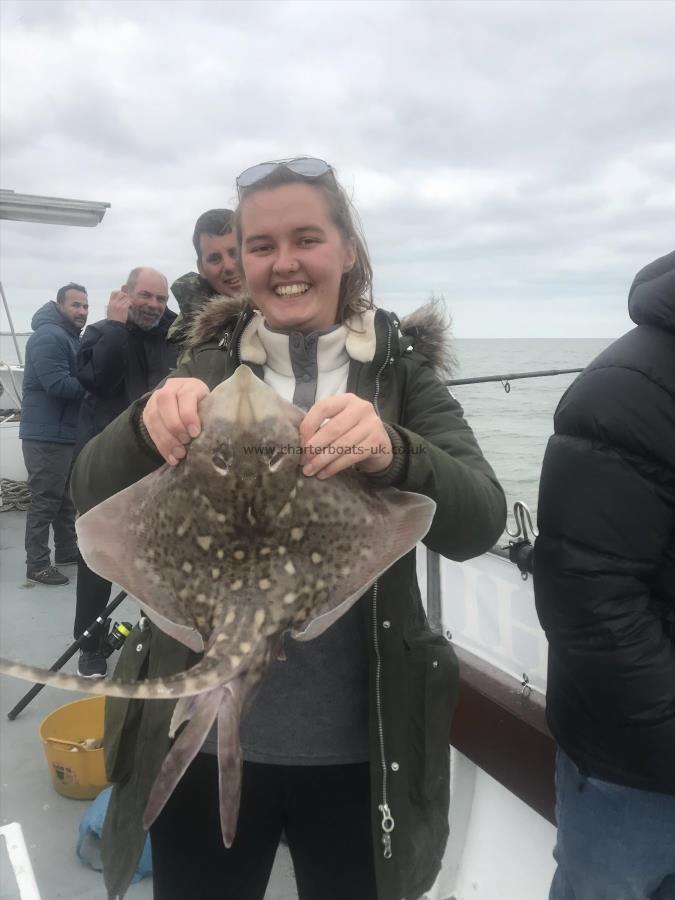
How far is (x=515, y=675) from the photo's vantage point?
2670 mm

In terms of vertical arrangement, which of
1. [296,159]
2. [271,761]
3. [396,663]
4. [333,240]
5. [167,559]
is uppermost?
[296,159]

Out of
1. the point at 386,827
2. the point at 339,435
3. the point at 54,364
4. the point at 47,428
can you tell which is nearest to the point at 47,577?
the point at 47,428

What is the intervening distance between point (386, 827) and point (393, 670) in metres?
0.37

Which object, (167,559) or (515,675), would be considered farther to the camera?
(515,675)

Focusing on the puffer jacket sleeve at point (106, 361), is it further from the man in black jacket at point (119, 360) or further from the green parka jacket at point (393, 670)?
the green parka jacket at point (393, 670)

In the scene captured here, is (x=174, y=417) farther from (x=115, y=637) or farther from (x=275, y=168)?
(x=115, y=637)

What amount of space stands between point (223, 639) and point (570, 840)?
1.19 m

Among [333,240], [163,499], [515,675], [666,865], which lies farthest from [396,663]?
[515,675]

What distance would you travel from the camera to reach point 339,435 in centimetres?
129

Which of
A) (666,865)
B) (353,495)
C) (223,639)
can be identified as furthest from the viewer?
(666,865)

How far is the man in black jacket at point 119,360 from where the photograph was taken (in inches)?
155

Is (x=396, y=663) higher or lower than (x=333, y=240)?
lower

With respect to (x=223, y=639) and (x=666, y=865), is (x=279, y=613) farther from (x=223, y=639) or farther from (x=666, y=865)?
(x=666, y=865)

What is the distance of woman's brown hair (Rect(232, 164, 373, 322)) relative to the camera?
5.56ft
